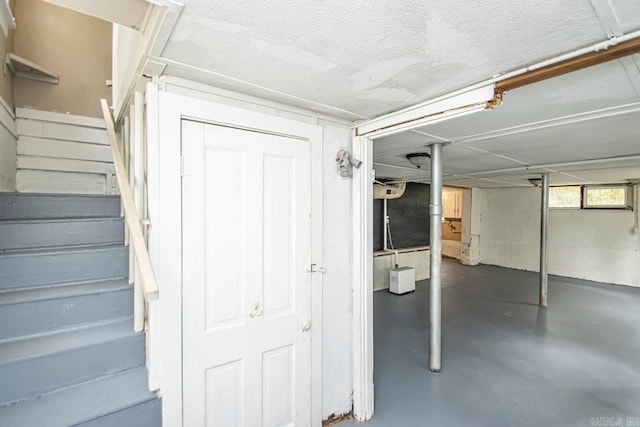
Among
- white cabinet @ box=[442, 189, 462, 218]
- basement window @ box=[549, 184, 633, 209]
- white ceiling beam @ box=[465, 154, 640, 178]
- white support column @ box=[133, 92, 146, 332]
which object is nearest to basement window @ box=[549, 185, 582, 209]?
basement window @ box=[549, 184, 633, 209]

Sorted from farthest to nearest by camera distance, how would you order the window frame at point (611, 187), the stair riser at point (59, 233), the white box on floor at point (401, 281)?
the window frame at point (611, 187) < the white box on floor at point (401, 281) < the stair riser at point (59, 233)

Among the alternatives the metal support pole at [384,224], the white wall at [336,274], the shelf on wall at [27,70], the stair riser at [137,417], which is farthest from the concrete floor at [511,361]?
the shelf on wall at [27,70]

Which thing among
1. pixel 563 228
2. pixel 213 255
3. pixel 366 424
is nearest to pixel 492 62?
pixel 213 255

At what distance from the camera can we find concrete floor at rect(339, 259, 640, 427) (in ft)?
6.96

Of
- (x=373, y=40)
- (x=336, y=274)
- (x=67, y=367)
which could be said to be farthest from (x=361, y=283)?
(x=67, y=367)

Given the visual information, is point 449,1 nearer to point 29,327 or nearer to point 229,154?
point 229,154

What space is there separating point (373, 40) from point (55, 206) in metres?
2.50

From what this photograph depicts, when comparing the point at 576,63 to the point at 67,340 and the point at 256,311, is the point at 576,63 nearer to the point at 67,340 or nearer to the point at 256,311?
the point at 256,311

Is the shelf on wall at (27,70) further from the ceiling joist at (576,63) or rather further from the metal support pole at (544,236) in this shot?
the metal support pole at (544,236)

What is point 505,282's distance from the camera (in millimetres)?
5906

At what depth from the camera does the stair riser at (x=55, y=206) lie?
76.1 inches

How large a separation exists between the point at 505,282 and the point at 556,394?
4065 mm

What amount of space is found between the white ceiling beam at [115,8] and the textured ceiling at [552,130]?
1679 millimetres

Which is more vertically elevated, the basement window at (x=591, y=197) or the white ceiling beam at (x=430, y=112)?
the white ceiling beam at (x=430, y=112)
